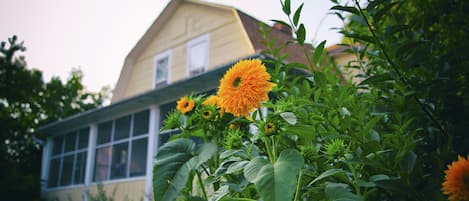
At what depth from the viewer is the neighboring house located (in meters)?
10.4

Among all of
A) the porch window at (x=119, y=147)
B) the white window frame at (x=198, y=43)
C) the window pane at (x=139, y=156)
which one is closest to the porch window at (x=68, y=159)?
the porch window at (x=119, y=147)

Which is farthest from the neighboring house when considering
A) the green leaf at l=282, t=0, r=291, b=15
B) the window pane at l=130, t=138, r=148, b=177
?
the green leaf at l=282, t=0, r=291, b=15

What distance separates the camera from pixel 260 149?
1271mm

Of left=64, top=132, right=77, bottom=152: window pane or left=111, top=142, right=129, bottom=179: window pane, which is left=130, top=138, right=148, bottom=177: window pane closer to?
left=111, top=142, right=129, bottom=179: window pane

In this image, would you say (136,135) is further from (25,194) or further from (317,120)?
(317,120)

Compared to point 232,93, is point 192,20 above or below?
above

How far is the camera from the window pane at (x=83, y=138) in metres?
13.8

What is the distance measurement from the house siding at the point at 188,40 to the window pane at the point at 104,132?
5.43 ft

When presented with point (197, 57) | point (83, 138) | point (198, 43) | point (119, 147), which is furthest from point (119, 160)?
point (198, 43)

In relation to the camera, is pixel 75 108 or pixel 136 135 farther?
pixel 75 108

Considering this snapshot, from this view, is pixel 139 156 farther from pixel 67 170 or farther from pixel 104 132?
pixel 67 170

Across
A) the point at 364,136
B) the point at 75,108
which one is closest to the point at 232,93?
the point at 364,136

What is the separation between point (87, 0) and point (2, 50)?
12277 mm

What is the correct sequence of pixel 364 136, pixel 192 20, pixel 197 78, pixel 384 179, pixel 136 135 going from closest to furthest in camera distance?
pixel 384 179, pixel 364 136, pixel 197 78, pixel 136 135, pixel 192 20
